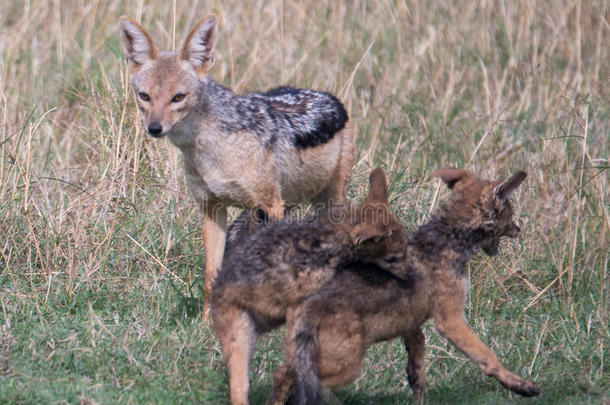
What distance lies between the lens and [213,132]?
21.5 feet

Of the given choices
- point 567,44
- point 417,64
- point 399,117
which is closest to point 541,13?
point 567,44

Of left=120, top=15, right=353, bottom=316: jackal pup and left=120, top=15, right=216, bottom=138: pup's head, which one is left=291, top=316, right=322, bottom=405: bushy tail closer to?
left=120, top=15, right=353, bottom=316: jackal pup

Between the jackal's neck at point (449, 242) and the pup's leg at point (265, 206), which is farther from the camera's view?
the pup's leg at point (265, 206)

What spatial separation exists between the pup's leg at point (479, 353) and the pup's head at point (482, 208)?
0.60 meters

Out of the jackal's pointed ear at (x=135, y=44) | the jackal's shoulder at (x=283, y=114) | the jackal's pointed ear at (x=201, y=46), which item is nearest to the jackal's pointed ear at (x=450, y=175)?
the jackal's shoulder at (x=283, y=114)

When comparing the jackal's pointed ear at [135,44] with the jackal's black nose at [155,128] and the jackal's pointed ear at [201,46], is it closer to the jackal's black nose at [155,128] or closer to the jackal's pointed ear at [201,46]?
the jackal's pointed ear at [201,46]

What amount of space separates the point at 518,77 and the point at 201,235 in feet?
14.9

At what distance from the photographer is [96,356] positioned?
5.51 meters

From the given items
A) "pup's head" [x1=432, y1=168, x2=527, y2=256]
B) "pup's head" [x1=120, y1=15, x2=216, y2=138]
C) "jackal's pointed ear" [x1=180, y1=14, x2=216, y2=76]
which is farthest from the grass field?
"jackal's pointed ear" [x1=180, y1=14, x2=216, y2=76]

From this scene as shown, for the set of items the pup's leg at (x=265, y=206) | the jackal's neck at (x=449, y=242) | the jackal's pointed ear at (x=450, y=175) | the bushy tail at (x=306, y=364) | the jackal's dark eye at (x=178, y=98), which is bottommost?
the pup's leg at (x=265, y=206)

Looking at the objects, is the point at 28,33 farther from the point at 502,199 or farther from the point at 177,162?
the point at 502,199

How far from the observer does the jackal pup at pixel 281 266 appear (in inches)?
196

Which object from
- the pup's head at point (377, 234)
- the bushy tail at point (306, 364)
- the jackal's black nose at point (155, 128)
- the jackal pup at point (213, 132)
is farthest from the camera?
the jackal pup at point (213, 132)

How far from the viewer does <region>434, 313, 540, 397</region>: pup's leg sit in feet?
17.1
